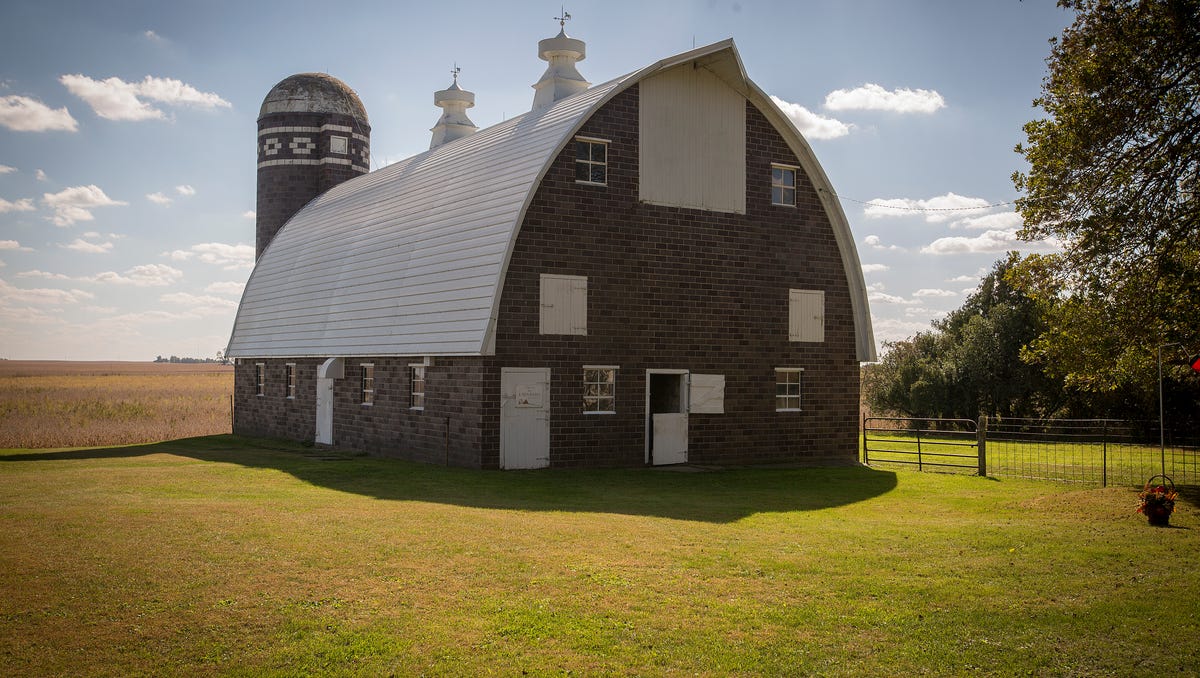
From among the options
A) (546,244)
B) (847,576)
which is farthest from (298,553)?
(546,244)

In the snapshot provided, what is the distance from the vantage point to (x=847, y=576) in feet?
32.4

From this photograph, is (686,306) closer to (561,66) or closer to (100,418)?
(561,66)

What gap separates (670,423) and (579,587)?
12.3 meters

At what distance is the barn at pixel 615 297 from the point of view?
20.0 meters

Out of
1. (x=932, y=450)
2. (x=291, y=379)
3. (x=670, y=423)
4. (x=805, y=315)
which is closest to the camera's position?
(x=670, y=423)

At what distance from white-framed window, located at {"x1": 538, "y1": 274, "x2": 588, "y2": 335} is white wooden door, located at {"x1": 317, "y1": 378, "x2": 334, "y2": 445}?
28.9 ft

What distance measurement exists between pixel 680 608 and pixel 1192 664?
4059 mm

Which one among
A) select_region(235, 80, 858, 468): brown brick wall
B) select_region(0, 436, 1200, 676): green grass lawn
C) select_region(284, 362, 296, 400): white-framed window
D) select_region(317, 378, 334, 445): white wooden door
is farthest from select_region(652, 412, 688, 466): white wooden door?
select_region(284, 362, 296, 400): white-framed window

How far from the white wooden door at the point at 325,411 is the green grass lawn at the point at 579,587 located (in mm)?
10807

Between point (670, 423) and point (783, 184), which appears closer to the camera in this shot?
point (670, 423)

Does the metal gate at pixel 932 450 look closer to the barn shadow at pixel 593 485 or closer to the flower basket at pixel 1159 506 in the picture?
the barn shadow at pixel 593 485

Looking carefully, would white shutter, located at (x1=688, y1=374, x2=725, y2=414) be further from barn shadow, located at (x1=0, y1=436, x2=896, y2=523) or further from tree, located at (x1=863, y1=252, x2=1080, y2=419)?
tree, located at (x1=863, y1=252, x2=1080, y2=419)

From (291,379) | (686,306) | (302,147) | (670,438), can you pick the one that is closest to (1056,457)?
(670,438)

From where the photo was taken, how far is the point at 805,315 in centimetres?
2328
